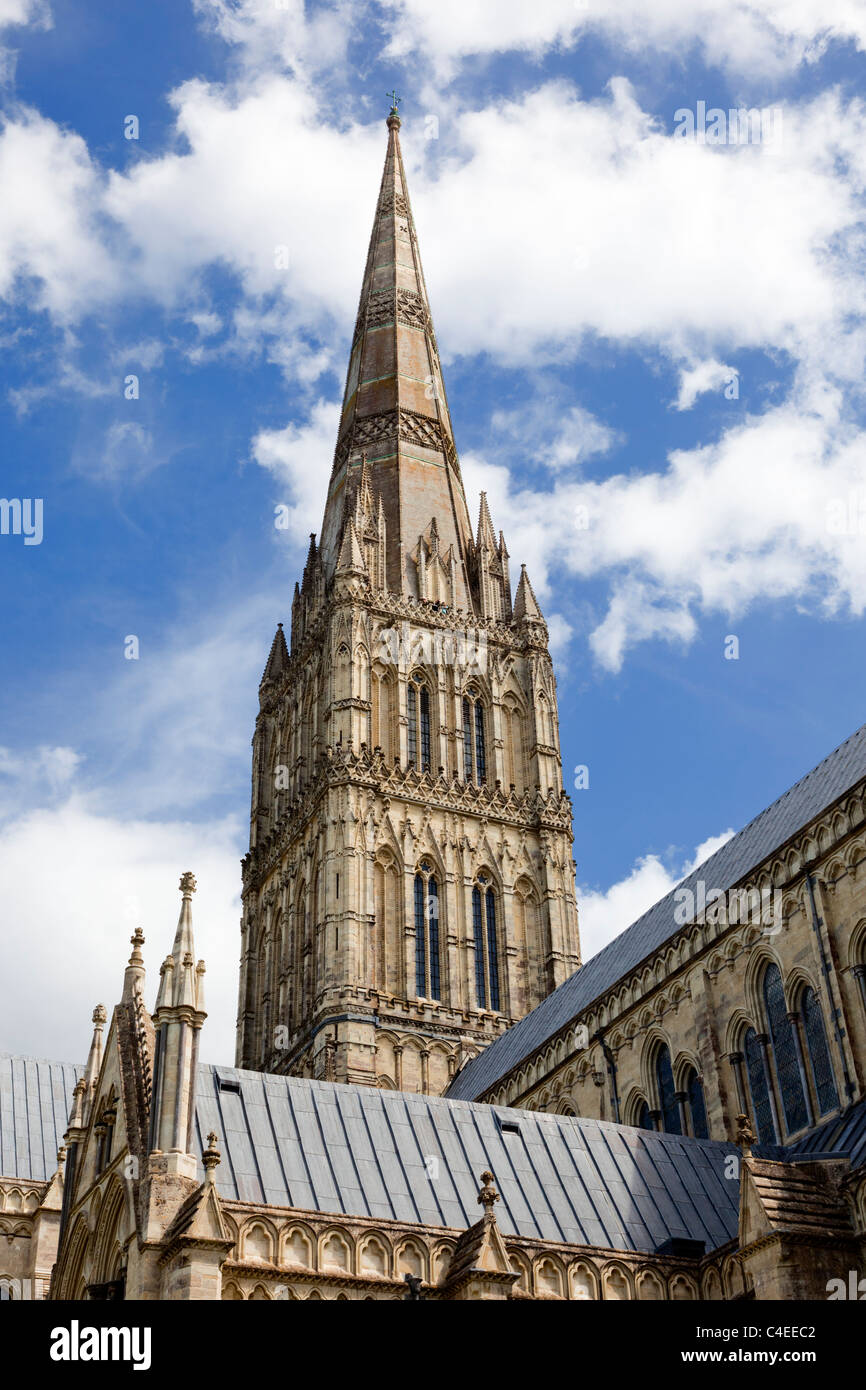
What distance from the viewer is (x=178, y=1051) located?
23.1m

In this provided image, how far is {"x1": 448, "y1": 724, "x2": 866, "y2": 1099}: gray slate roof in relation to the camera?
107ft

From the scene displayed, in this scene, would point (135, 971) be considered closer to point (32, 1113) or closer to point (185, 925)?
point (185, 925)

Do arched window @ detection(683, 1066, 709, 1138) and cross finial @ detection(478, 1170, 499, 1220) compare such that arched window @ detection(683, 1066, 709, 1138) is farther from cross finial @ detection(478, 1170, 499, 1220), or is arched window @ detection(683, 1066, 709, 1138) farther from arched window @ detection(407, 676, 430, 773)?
arched window @ detection(407, 676, 430, 773)

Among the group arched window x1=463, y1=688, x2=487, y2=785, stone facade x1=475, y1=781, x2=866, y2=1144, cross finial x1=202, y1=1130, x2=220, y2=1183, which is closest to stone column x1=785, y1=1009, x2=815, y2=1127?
stone facade x1=475, y1=781, x2=866, y2=1144

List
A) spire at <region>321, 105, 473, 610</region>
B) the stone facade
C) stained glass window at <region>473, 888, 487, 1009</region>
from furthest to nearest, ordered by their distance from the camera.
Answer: spire at <region>321, 105, 473, 610</region> < stained glass window at <region>473, 888, 487, 1009</region> < the stone facade

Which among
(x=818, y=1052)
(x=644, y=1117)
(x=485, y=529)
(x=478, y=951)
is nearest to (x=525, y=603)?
(x=485, y=529)

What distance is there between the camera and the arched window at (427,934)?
51500 millimetres

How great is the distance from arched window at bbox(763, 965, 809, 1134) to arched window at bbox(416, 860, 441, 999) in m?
21.7

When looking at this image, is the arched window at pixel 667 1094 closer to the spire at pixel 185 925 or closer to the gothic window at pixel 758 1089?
the gothic window at pixel 758 1089

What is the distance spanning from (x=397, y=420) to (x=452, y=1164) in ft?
145

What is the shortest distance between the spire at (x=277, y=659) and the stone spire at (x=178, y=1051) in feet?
126

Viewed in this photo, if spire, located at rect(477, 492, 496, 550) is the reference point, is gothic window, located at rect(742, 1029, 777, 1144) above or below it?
below

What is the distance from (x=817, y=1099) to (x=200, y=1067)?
36.6ft
